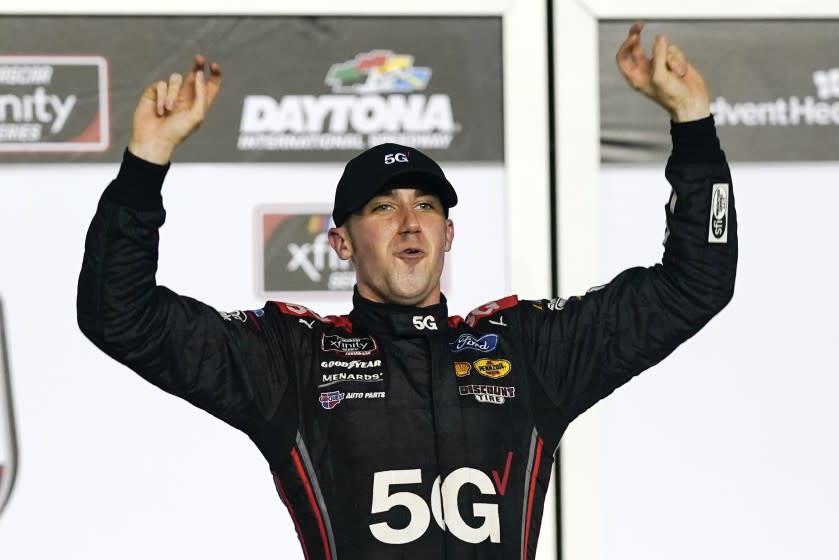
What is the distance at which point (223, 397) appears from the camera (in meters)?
1.98

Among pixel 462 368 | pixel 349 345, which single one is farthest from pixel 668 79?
pixel 349 345

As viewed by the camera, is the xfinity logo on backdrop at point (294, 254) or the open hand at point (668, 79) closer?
the open hand at point (668, 79)

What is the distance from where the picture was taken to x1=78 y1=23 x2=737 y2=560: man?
6.12ft

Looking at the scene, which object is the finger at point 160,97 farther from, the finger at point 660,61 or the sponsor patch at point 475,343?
the finger at point 660,61

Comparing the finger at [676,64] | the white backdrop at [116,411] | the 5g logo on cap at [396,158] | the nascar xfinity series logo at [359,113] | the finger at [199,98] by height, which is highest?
the nascar xfinity series logo at [359,113]

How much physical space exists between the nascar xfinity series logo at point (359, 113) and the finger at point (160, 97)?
114cm

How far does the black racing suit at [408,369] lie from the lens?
1871 mm

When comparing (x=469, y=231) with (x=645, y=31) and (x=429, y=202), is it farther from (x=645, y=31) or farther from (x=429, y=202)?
(x=429, y=202)

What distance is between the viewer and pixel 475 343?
2.11m

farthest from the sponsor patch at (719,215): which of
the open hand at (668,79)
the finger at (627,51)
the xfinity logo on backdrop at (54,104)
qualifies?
the xfinity logo on backdrop at (54,104)

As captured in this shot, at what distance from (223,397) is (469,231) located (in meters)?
1.19

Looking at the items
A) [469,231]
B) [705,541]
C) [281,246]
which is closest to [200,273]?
[281,246]

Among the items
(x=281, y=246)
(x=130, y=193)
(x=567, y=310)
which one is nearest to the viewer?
(x=130, y=193)

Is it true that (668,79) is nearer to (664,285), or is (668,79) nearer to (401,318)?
(664,285)
